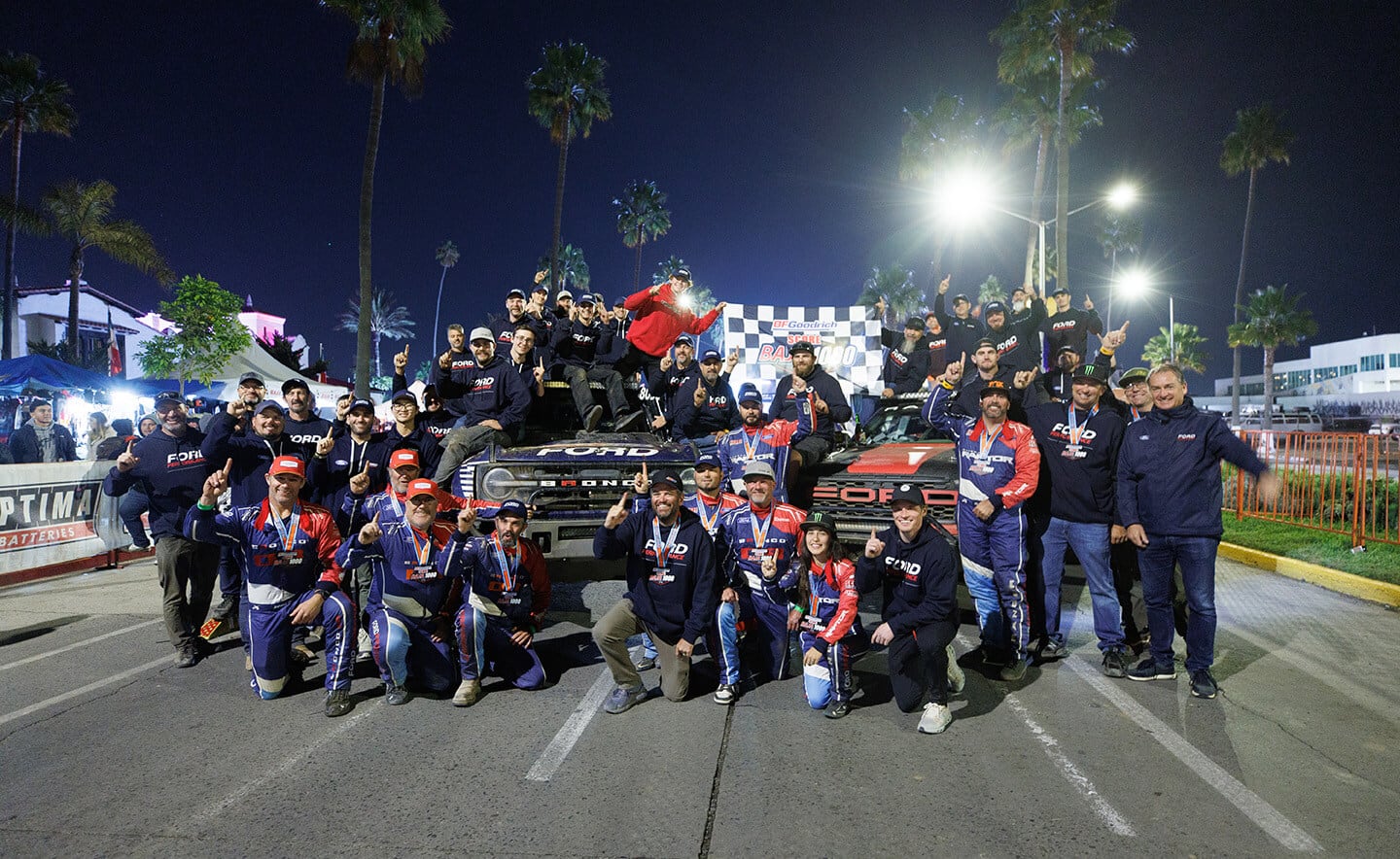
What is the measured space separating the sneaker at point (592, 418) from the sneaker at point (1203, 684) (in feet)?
14.9

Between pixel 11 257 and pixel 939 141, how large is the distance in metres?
36.2

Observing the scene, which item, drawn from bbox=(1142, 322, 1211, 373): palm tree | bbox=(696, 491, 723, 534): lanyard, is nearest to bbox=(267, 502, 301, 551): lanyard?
bbox=(696, 491, 723, 534): lanyard

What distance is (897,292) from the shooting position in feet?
155

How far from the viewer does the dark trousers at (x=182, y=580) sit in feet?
15.7

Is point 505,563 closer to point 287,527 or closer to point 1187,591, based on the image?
point 287,527

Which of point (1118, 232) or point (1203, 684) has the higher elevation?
point (1118, 232)

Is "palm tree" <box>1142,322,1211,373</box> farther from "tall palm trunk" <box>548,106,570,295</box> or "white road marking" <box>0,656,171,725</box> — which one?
"white road marking" <box>0,656,171,725</box>

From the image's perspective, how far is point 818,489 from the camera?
18.9 ft

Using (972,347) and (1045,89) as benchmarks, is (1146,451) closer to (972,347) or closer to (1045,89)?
(972,347)

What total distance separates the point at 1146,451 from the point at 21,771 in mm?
6017

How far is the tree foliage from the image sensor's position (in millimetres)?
21547

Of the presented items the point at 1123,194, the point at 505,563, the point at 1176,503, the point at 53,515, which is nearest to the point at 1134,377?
the point at 1176,503

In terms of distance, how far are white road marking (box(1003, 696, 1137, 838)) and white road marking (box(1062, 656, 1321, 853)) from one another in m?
0.49

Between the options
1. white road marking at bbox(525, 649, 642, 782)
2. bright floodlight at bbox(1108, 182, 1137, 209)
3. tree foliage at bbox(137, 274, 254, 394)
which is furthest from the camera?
tree foliage at bbox(137, 274, 254, 394)
